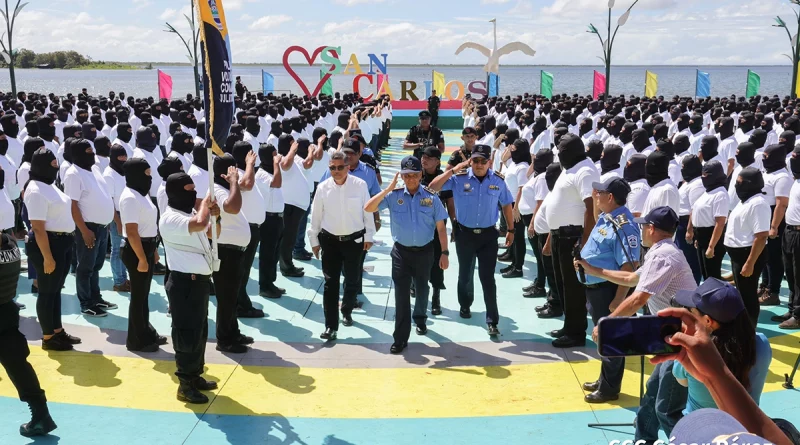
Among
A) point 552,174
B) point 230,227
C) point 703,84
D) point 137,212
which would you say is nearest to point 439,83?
point 703,84

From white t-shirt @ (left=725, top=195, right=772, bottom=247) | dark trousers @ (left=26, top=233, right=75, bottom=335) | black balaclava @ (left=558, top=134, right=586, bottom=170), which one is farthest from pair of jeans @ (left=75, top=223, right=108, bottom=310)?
white t-shirt @ (left=725, top=195, right=772, bottom=247)

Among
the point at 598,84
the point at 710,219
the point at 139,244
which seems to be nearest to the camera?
the point at 139,244

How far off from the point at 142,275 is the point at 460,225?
310cm

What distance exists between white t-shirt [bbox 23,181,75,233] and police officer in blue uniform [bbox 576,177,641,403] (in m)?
4.64

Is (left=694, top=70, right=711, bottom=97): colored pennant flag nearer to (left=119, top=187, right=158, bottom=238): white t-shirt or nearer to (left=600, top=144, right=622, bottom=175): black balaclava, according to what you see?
(left=600, top=144, right=622, bottom=175): black balaclava

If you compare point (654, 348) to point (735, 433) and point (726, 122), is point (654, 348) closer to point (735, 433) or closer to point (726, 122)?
point (735, 433)

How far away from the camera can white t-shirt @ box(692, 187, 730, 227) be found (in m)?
7.35

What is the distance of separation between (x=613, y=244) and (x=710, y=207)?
2.59 meters

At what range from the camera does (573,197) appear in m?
6.80

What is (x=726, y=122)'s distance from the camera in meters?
11.6

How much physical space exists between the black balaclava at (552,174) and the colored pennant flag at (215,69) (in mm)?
3861

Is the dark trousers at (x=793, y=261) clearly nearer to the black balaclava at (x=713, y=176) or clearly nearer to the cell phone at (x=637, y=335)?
the black balaclava at (x=713, y=176)

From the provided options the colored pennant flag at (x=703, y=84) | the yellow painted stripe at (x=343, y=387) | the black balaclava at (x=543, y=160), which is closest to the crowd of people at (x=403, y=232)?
the black balaclava at (x=543, y=160)

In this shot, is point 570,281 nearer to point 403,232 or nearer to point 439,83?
point 403,232
